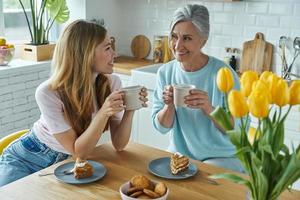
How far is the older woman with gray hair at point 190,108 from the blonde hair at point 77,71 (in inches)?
14.9

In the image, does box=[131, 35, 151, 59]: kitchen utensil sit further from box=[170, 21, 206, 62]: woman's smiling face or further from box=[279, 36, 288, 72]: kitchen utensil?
box=[170, 21, 206, 62]: woman's smiling face

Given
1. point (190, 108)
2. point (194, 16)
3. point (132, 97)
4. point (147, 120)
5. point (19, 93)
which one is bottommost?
point (147, 120)

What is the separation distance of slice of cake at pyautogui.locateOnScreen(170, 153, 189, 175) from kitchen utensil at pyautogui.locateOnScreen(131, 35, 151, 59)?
228 centimetres

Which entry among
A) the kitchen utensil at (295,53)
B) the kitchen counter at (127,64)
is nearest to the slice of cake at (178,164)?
the kitchen utensil at (295,53)

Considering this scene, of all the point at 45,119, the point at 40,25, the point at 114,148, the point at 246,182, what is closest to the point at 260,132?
the point at 246,182

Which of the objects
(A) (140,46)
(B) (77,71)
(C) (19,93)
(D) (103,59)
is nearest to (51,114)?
(B) (77,71)

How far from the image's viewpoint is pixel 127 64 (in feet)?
11.6

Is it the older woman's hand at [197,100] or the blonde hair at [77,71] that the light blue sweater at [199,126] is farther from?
the blonde hair at [77,71]

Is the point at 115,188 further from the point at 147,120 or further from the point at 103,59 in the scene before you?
the point at 147,120

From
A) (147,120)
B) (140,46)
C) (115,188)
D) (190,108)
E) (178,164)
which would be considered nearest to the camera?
(115,188)

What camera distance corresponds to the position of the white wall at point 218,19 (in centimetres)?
301

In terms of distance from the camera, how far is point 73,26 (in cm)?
191

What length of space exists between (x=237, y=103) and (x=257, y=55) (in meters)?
2.27

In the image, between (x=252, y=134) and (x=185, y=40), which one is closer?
(x=252, y=134)
